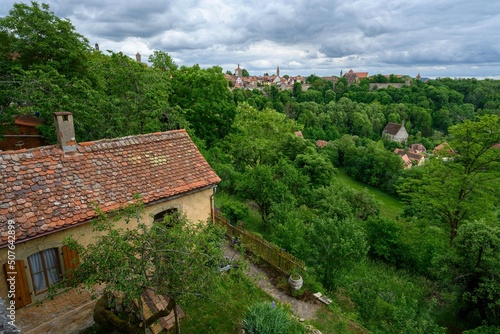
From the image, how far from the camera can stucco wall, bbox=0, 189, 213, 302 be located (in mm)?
8945

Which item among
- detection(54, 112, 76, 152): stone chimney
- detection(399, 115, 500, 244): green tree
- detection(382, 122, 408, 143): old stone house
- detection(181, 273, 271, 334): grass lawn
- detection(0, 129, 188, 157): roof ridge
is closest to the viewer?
detection(181, 273, 271, 334): grass lawn

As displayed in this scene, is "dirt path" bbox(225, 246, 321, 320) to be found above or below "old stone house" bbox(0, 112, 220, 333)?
below

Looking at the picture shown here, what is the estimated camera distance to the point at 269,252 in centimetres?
1398

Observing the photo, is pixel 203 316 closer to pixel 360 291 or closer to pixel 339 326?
pixel 339 326

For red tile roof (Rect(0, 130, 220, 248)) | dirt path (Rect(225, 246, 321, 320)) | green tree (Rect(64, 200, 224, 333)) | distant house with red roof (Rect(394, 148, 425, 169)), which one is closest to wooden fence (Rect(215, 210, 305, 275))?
dirt path (Rect(225, 246, 321, 320))

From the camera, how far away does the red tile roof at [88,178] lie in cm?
920

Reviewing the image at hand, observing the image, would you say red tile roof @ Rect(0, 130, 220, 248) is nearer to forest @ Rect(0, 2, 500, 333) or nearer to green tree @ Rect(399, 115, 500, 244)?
forest @ Rect(0, 2, 500, 333)

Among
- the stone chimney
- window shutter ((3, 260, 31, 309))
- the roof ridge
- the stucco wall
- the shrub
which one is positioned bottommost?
the shrub

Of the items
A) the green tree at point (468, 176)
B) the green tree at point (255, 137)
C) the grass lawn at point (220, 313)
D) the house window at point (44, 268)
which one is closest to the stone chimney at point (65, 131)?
the house window at point (44, 268)

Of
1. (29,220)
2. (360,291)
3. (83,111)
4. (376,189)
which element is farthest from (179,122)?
(376,189)

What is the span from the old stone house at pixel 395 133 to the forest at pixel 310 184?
2249 inches

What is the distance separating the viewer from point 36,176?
9992 mm

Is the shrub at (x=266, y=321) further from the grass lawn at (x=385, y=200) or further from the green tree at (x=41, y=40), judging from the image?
the grass lawn at (x=385, y=200)

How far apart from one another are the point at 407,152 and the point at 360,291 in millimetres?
66014
